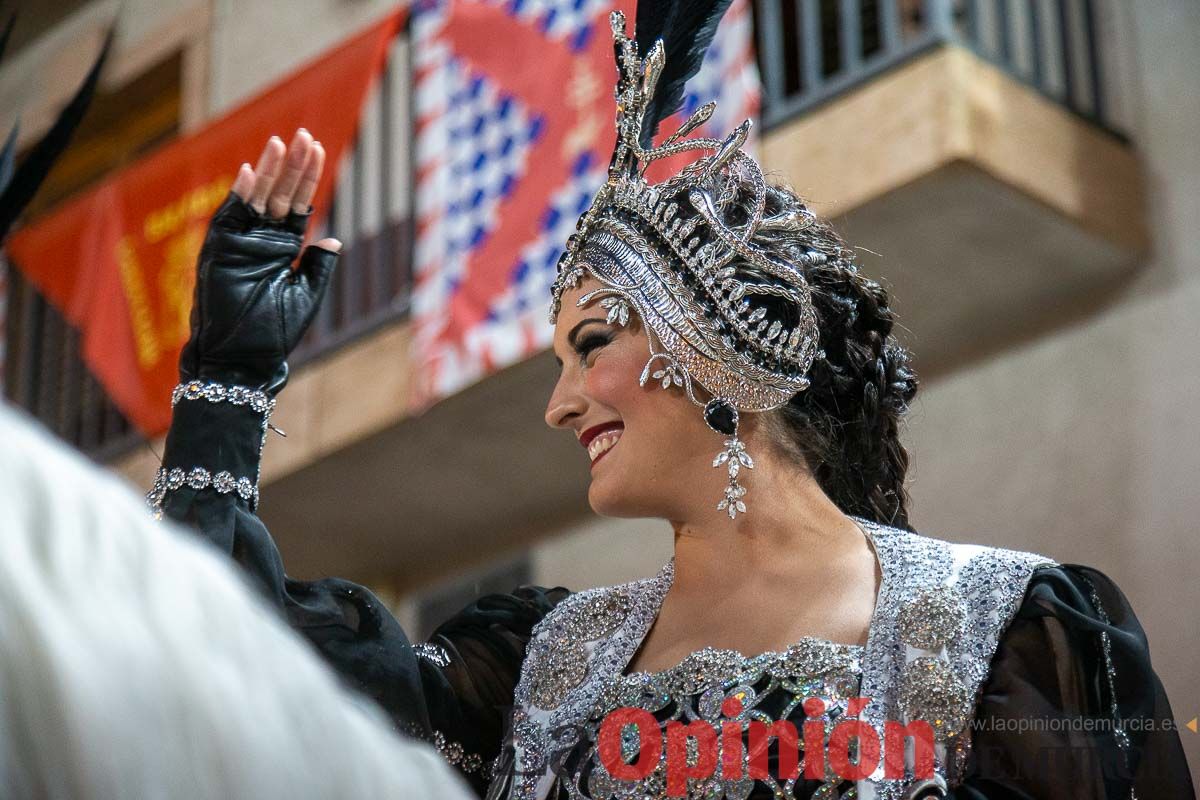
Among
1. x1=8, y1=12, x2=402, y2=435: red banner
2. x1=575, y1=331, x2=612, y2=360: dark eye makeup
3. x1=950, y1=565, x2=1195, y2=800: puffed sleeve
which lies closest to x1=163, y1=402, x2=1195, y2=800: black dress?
x1=950, y1=565, x2=1195, y2=800: puffed sleeve

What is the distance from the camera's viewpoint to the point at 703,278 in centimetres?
234

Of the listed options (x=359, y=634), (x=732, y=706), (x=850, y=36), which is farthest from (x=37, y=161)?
(x=850, y=36)

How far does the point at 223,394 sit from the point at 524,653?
0.50 metres

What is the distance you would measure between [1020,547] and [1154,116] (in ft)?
3.57

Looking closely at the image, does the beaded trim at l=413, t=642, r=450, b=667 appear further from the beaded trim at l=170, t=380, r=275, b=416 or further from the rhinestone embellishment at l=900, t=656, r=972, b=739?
the rhinestone embellishment at l=900, t=656, r=972, b=739

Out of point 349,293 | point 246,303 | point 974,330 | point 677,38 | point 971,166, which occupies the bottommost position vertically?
point 349,293

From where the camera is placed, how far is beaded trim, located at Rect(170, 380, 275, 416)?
2232 mm

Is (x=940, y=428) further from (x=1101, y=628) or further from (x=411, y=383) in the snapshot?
(x=1101, y=628)

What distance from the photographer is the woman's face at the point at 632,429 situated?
2.27 metres

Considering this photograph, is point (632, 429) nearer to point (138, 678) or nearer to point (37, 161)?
point (37, 161)

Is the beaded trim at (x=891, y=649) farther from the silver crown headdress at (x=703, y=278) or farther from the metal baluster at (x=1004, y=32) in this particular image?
the metal baluster at (x=1004, y=32)

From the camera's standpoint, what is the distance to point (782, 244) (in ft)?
7.84

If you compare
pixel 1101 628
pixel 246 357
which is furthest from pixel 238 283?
pixel 1101 628

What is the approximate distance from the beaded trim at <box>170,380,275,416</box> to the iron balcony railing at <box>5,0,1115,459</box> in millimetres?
2613
